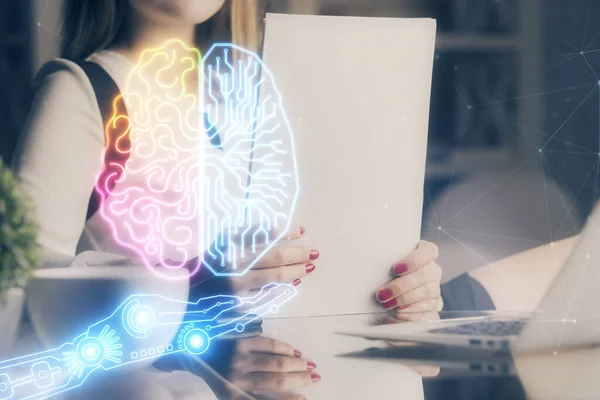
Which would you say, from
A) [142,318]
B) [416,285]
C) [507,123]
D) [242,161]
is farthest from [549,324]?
[142,318]

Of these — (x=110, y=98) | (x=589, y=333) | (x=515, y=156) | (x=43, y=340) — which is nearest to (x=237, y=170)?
(x=110, y=98)

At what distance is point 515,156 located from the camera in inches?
52.6

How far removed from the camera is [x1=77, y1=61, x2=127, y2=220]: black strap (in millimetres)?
1141

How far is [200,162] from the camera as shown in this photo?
47.5 inches

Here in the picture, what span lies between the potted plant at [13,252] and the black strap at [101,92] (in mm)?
106

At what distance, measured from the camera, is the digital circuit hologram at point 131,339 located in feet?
3.52

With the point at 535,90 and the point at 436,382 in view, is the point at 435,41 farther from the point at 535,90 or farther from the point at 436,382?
the point at 436,382

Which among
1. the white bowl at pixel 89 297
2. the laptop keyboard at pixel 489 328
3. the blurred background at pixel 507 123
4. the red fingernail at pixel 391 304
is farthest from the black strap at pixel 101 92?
the laptop keyboard at pixel 489 328

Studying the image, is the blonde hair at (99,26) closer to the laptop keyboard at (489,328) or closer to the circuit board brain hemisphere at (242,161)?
the circuit board brain hemisphere at (242,161)

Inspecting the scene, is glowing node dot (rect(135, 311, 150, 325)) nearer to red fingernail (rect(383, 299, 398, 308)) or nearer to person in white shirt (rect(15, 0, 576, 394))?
person in white shirt (rect(15, 0, 576, 394))

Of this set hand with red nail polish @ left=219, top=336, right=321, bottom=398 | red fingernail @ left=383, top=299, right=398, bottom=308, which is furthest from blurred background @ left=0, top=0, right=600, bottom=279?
hand with red nail polish @ left=219, top=336, right=321, bottom=398

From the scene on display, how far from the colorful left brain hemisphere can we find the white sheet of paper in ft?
0.14

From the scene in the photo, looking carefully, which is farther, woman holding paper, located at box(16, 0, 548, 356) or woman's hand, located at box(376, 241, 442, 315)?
woman's hand, located at box(376, 241, 442, 315)

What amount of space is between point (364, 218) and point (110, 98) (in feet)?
1.76
